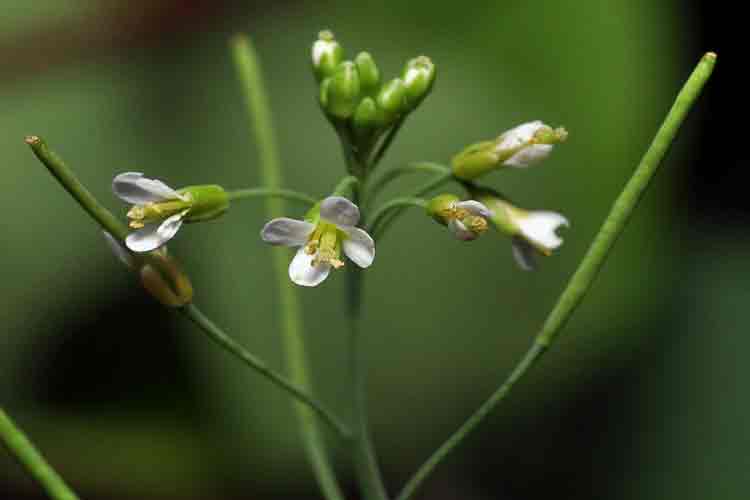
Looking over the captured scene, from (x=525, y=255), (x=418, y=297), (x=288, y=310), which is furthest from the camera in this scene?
(x=418, y=297)

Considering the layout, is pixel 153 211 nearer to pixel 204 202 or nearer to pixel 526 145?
pixel 204 202

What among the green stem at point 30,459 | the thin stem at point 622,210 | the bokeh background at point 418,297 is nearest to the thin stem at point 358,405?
the thin stem at point 622,210

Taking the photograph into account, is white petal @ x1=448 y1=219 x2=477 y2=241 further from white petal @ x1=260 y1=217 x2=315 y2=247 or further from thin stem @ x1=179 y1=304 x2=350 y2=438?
thin stem @ x1=179 y1=304 x2=350 y2=438

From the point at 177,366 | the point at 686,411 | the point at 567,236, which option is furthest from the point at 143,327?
the point at 686,411

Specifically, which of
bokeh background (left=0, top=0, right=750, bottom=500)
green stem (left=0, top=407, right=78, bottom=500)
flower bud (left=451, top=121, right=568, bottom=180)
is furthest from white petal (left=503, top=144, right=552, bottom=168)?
bokeh background (left=0, top=0, right=750, bottom=500)

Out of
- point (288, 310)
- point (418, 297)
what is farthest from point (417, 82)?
point (418, 297)

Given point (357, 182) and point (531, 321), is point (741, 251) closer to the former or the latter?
point (531, 321)
